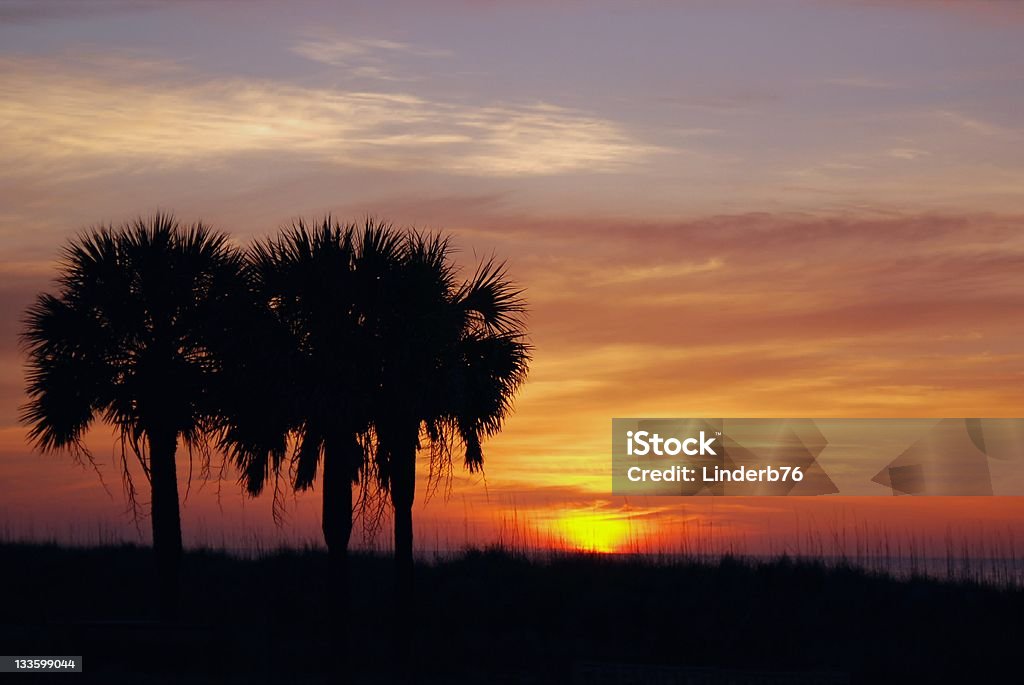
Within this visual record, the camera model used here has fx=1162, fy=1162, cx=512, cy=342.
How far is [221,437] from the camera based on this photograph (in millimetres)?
22797

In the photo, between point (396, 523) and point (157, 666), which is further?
point (396, 523)

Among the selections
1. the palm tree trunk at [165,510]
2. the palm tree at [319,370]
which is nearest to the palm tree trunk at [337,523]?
the palm tree at [319,370]

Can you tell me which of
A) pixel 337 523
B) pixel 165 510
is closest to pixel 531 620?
pixel 337 523

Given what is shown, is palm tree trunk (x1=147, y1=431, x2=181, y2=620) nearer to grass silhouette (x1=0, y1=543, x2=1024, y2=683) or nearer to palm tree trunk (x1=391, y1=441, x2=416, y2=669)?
grass silhouette (x1=0, y1=543, x2=1024, y2=683)

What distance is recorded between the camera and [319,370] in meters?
20.8

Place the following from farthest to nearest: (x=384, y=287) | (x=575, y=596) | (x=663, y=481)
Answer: (x=663, y=481) < (x=575, y=596) < (x=384, y=287)

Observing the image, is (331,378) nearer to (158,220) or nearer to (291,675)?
(291,675)

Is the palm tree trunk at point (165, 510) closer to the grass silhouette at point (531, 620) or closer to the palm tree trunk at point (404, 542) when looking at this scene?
the grass silhouette at point (531, 620)

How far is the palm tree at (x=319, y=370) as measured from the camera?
815 inches

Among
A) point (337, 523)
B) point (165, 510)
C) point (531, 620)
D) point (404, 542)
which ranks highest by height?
point (165, 510)

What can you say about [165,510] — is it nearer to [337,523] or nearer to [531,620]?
[337,523]

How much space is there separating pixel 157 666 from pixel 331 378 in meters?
5.82

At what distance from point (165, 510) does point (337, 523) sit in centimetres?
662

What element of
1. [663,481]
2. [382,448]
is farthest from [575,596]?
[382,448]
